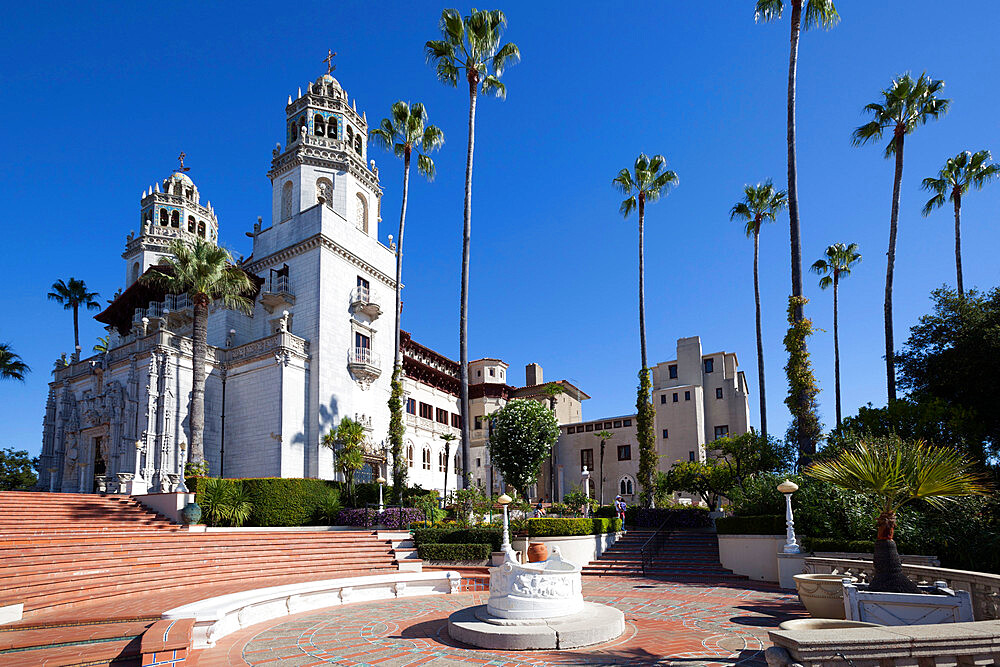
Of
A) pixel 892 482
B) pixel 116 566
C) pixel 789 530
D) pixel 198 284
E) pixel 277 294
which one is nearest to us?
pixel 892 482

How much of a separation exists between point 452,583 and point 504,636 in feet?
24.9

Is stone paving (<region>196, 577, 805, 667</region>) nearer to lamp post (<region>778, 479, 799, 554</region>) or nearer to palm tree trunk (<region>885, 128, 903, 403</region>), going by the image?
lamp post (<region>778, 479, 799, 554</region>)

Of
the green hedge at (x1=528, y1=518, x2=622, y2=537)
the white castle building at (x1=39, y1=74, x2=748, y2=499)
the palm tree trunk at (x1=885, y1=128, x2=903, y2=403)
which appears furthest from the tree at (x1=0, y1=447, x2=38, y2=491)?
the palm tree trunk at (x1=885, y1=128, x2=903, y2=403)

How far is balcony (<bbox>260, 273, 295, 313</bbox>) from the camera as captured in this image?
112 feet

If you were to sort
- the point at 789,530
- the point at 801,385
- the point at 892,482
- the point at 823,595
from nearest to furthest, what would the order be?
the point at 892,482 < the point at 823,595 < the point at 789,530 < the point at 801,385

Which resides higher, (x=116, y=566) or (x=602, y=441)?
(x=602, y=441)

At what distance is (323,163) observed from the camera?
37062 millimetres

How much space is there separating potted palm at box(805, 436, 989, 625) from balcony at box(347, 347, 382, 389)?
27275mm

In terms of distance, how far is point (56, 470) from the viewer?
35000 millimetres

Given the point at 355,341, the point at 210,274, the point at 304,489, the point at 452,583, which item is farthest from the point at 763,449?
the point at 210,274

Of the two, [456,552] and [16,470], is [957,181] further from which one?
[16,470]

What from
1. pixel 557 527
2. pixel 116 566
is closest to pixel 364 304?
pixel 557 527

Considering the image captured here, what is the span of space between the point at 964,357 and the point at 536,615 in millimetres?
22655

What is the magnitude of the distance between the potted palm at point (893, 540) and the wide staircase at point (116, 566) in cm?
1093
